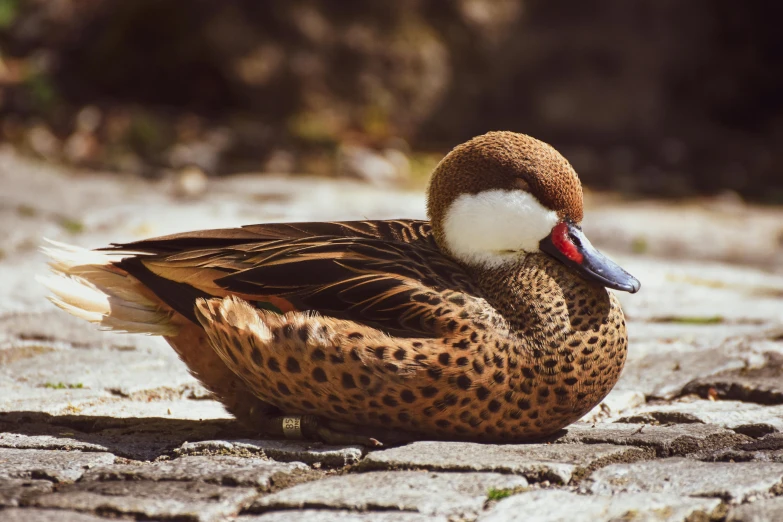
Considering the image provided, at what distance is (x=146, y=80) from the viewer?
8797mm

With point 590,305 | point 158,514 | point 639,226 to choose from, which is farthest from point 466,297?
point 639,226

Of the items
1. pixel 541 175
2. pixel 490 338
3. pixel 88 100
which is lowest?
pixel 490 338

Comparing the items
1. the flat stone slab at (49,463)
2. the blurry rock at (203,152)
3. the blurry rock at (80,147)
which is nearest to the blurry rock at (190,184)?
the blurry rock at (203,152)

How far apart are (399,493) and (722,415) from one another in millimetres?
1298

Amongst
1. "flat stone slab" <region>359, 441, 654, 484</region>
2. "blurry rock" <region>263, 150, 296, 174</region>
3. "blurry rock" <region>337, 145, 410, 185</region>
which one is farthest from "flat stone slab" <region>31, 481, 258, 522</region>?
"blurry rock" <region>263, 150, 296, 174</region>

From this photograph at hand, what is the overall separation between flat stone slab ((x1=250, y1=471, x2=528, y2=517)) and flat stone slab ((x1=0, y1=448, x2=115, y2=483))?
541 millimetres

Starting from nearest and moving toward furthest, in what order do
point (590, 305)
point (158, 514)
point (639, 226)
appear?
point (158, 514)
point (590, 305)
point (639, 226)

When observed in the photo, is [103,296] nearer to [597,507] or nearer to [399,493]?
[399,493]

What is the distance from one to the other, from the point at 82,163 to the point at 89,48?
1893mm

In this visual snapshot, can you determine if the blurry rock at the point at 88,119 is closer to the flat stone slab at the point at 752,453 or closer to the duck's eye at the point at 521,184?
the duck's eye at the point at 521,184

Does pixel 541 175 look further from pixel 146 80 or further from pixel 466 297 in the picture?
pixel 146 80

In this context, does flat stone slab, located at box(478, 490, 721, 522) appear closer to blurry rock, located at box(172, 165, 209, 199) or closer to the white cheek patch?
the white cheek patch

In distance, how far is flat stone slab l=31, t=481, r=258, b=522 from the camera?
2.30 m

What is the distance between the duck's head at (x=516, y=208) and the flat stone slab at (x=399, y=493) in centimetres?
73
